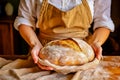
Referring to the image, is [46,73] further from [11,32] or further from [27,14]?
[11,32]

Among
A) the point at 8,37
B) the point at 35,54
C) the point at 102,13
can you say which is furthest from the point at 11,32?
the point at 35,54

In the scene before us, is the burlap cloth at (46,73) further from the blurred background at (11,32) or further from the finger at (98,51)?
the blurred background at (11,32)

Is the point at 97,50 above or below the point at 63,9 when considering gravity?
below

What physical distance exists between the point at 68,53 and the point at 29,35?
0.85ft

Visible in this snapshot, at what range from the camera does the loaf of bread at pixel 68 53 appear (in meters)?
0.78

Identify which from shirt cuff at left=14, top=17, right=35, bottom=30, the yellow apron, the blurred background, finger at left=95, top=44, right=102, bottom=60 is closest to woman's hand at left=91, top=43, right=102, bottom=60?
finger at left=95, top=44, right=102, bottom=60

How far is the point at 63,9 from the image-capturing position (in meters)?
1.01

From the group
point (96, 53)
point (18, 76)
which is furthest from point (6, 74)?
point (96, 53)

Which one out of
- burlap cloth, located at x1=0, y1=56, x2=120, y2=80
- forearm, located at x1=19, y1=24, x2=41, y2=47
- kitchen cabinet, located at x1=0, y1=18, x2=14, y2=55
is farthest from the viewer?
kitchen cabinet, located at x1=0, y1=18, x2=14, y2=55

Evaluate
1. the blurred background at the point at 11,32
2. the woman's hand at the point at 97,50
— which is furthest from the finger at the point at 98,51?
the blurred background at the point at 11,32

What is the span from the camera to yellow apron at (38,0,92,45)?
1.01m

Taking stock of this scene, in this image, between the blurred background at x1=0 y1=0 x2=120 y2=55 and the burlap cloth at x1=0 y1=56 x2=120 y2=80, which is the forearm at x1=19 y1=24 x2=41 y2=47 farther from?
the blurred background at x1=0 y1=0 x2=120 y2=55

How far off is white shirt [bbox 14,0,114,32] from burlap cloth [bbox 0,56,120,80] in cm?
23

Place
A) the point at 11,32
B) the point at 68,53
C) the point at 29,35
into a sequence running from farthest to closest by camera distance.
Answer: the point at 11,32
the point at 29,35
the point at 68,53
